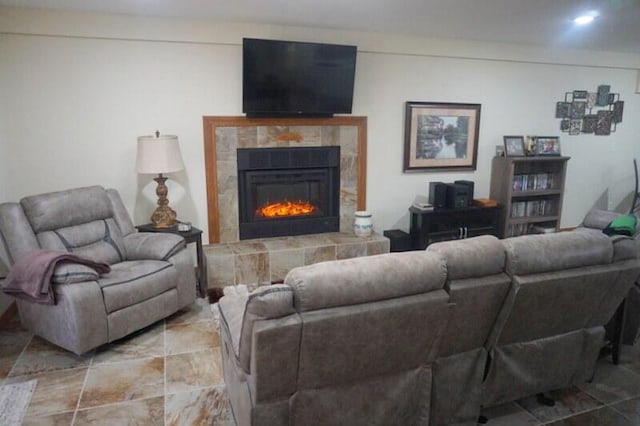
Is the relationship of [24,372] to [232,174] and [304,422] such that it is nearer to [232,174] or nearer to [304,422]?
[304,422]

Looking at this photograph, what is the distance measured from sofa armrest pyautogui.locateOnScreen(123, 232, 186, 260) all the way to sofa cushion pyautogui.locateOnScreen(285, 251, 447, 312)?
2.01 metres

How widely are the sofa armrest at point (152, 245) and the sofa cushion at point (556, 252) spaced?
2.47 metres

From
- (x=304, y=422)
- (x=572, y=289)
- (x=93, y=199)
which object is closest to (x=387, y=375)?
(x=304, y=422)

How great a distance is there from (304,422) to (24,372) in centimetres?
196

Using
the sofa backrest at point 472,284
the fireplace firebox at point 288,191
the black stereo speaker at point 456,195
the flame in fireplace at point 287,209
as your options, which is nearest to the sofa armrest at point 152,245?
the fireplace firebox at point 288,191

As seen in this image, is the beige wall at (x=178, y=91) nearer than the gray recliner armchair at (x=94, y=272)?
No

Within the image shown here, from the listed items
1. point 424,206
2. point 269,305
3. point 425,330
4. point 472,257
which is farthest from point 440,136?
point 269,305

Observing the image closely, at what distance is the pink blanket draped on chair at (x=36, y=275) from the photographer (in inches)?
102

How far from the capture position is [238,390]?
189 centimetres

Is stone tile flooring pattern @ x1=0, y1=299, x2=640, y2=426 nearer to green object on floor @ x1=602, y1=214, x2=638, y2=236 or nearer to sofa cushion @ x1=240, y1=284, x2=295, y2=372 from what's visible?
green object on floor @ x1=602, y1=214, x2=638, y2=236

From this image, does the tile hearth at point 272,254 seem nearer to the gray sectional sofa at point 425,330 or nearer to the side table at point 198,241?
the side table at point 198,241

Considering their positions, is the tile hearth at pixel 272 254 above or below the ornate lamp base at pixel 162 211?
below

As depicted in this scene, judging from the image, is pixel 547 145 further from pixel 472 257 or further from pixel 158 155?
pixel 158 155

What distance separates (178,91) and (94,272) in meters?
1.93
